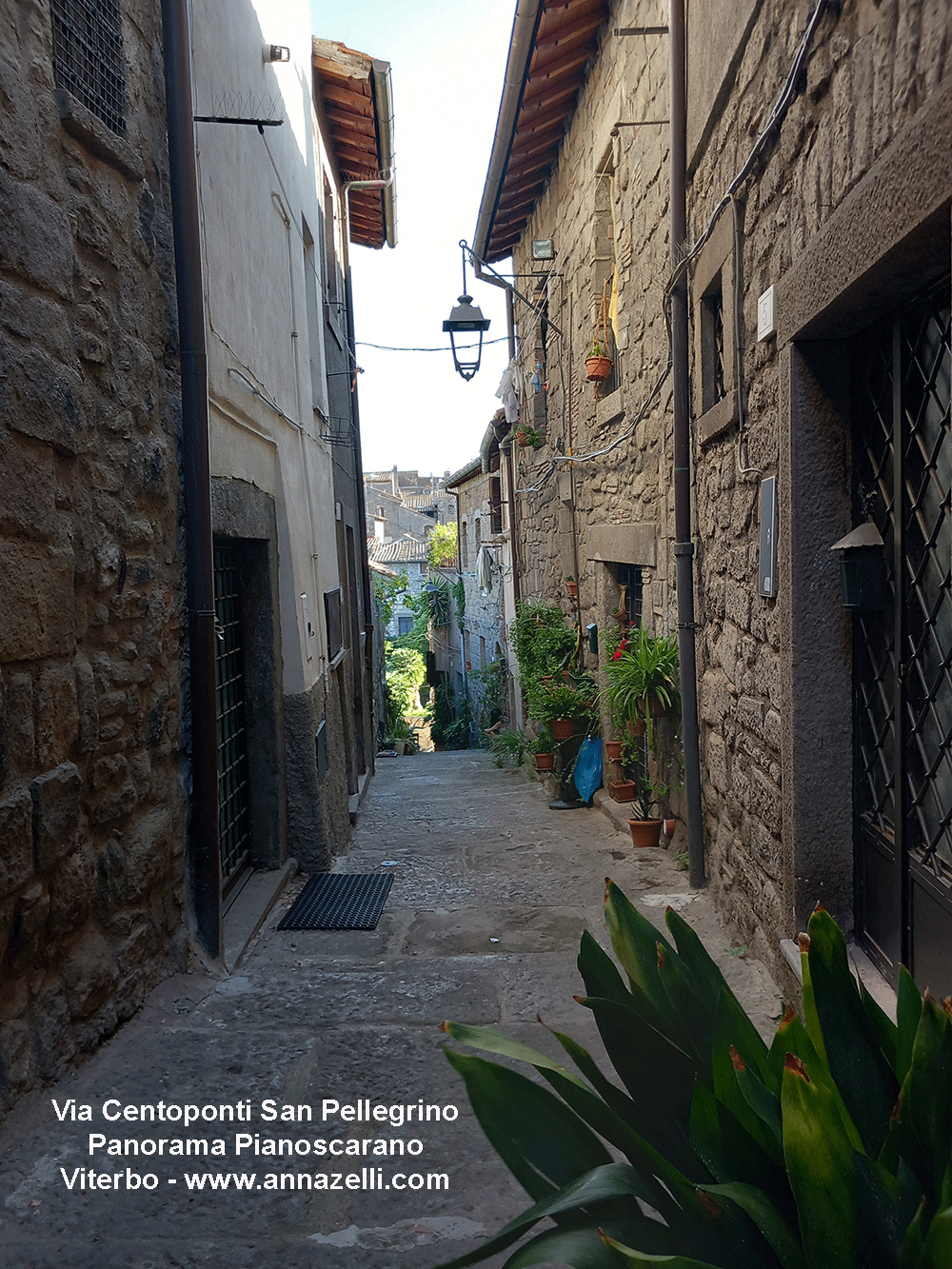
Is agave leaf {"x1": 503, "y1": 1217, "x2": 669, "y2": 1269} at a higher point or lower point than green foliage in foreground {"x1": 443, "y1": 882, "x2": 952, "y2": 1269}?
lower

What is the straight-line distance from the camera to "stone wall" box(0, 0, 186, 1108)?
2.27 m

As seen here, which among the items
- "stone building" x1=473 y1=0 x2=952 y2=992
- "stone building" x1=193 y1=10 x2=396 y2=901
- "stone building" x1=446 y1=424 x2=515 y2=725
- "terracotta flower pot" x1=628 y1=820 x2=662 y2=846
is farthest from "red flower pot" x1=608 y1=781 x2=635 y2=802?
"stone building" x1=446 y1=424 x2=515 y2=725

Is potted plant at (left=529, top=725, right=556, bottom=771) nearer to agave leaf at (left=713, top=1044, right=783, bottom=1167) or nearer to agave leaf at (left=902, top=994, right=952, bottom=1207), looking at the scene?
agave leaf at (left=713, top=1044, right=783, bottom=1167)

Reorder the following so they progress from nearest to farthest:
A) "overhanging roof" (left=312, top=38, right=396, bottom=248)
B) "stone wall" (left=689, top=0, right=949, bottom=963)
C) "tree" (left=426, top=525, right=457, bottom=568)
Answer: "stone wall" (left=689, top=0, right=949, bottom=963) < "overhanging roof" (left=312, top=38, right=396, bottom=248) < "tree" (left=426, top=525, right=457, bottom=568)

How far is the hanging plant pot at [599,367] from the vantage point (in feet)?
22.6

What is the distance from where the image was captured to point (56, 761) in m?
2.48

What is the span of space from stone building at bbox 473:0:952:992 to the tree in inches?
753

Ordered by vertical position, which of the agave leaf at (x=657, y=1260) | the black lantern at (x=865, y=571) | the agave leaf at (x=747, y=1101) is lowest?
the agave leaf at (x=657, y=1260)

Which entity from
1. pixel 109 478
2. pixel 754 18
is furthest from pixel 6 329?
pixel 754 18

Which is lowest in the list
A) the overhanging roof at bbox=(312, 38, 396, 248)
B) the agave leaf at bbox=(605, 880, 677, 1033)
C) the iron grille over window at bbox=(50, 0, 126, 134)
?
the agave leaf at bbox=(605, 880, 677, 1033)

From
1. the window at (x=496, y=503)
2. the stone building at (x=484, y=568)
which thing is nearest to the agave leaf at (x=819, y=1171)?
the stone building at (x=484, y=568)

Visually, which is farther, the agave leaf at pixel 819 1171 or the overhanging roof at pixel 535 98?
the overhanging roof at pixel 535 98

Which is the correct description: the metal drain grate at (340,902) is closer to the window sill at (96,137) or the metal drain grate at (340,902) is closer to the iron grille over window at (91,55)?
the window sill at (96,137)

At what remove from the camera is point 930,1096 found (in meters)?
1.36
